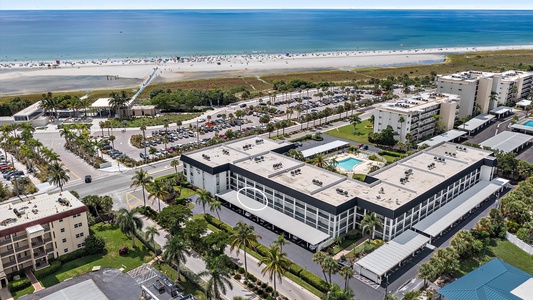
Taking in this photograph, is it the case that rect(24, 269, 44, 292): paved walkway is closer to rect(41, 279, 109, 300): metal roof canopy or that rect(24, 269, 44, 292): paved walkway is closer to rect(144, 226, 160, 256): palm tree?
rect(41, 279, 109, 300): metal roof canopy

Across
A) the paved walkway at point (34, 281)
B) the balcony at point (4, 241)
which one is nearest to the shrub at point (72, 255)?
the paved walkway at point (34, 281)

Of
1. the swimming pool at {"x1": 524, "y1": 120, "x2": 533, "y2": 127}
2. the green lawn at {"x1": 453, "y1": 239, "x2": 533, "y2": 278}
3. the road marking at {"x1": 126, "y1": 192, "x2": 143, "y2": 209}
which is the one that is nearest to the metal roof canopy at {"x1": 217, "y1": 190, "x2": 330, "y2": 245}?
the road marking at {"x1": 126, "y1": 192, "x2": 143, "y2": 209}

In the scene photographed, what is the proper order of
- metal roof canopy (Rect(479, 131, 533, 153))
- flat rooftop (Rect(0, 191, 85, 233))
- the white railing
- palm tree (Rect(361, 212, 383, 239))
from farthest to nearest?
metal roof canopy (Rect(479, 131, 533, 153)), the white railing, palm tree (Rect(361, 212, 383, 239)), flat rooftop (Rect(0, 191, 85, 233))

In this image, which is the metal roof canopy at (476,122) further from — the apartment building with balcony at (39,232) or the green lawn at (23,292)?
the green lawn at (23,292)

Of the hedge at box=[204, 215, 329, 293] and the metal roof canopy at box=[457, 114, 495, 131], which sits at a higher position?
the metal roof canopy at box=[457, 114, 495, 131]

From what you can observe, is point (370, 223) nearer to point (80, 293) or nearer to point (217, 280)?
point (217, 280)

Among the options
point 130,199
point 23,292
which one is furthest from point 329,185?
point 23,292
